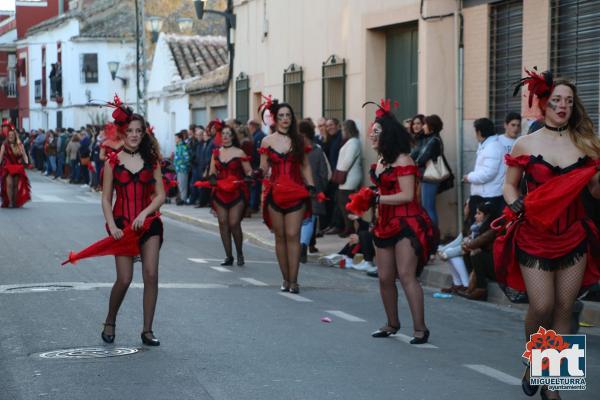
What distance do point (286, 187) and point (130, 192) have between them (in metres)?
3.59

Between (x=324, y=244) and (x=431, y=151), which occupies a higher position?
(x=431, y=151)

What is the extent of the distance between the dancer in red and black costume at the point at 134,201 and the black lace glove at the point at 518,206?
119 inches

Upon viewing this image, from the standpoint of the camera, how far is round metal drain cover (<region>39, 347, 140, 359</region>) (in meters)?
8.47

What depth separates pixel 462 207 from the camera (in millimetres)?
17391

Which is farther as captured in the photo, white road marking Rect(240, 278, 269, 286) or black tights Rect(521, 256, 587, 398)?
white road marking Rect(240, 278, 269, 286)

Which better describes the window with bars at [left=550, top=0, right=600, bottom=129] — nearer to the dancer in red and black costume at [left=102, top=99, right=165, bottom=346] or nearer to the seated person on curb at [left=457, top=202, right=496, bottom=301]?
the seated person on curb at [left=457, top=202, right=496, bottom=301]

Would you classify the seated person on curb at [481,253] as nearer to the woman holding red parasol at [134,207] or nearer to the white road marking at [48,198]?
the woman holding red parasol at [134,207]

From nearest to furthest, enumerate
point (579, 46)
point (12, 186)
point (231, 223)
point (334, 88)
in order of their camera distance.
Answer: point (579, 46) < point (231, 223) < point (334, 88) < point (12, 186)

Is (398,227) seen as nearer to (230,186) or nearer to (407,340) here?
(407,340)

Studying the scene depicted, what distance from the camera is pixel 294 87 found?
25.1 m

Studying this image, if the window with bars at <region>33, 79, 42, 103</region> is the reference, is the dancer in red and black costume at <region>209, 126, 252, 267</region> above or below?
below

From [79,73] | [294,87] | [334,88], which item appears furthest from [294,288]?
[79,73]

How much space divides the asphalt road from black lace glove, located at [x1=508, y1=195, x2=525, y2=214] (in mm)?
1139

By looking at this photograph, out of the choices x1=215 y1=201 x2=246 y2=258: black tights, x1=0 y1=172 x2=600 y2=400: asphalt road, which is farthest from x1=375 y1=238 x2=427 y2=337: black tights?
x1=215 y1=201 x2=246 y2=258: black tights
